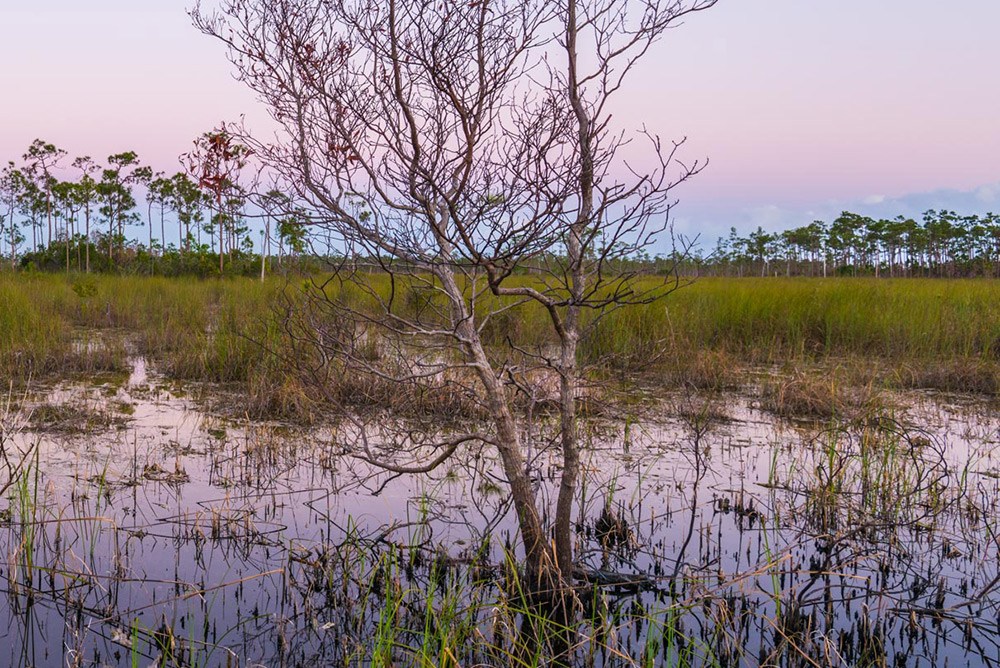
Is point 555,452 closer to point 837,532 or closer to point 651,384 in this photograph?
point 837,532

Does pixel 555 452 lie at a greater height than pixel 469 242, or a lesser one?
lesser

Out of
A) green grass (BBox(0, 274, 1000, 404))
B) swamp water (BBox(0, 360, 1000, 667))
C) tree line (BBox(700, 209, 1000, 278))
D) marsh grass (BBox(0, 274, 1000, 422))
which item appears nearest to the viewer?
swamp water (BBox(0, 360, 1000, 667))

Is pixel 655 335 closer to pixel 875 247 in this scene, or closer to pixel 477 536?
pixel 477 536

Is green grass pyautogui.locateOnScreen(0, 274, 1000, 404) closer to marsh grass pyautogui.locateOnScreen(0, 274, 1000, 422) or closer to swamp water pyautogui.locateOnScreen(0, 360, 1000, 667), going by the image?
marsh grass pyautogui.locateOnScreen(0, 274, 1000, 422)

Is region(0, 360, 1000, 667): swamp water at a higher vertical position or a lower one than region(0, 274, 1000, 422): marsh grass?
lower

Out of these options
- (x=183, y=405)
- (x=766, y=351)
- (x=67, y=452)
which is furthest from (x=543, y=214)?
→ (x=766, y=351)

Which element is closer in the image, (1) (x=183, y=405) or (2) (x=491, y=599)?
(2) (x=491, y=599)

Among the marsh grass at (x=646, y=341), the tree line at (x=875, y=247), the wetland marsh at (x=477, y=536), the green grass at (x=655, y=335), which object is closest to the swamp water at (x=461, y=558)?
the wetland marsh at (x=477, y=536)

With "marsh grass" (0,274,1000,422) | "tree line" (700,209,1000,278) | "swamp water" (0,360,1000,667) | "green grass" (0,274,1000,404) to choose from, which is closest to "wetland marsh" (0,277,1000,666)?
"swamp water" (0,360,1000,667)

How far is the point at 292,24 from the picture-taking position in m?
3.36

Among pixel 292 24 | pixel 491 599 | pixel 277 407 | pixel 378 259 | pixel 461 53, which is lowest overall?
pixel 491 599

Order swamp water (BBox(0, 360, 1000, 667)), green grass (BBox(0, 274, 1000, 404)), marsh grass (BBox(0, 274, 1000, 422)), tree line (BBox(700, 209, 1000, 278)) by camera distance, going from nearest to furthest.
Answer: swamp water (BBox(0, 360, 1000, 667))
marsh grass (BBox(0, 274, 1000, 422))
green grass (BBox(0, 274, 1000, 404))
tree line (BBox(700, 209, 1000, 278))

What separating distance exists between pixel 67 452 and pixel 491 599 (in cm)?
340

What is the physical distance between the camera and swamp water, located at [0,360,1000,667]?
9.12 feet
